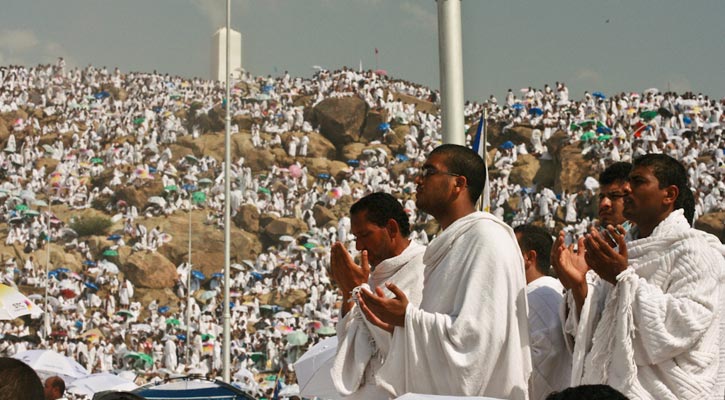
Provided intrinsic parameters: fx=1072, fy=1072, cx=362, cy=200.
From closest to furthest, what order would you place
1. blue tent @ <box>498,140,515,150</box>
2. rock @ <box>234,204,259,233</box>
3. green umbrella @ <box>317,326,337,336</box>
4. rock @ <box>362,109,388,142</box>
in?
1. green umbrella @ <box>317,326,337,336</box>
2. rock @ <box>234,204,259,233</box>
3. blue tent @ <box>498,140,515,150</box>
4. rock @ <box>362,109,388,142</box>

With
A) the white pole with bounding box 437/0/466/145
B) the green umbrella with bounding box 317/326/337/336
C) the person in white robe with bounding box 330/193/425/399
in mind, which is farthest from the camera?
the green umbrella with bounding box 317/326/337/336

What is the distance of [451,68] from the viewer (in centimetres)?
554

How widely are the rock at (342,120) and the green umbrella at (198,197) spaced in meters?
9.00

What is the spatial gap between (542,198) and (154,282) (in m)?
14.3

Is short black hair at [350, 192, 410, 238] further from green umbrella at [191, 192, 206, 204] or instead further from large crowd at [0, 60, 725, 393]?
green umbrella at [191, 192, 206, 204]

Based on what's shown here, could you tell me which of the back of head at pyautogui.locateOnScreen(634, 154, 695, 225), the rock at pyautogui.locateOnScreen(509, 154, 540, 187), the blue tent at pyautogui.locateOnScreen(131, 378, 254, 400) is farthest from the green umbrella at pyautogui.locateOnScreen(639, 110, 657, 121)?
the back of head at pyautogui.locateOnScreen(634, 154, 695, 225)

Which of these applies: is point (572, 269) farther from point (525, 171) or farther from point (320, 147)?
point (320, 147)

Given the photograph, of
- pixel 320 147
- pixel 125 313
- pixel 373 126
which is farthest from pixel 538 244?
pixel 373 126

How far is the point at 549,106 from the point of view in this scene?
49000 millimetres

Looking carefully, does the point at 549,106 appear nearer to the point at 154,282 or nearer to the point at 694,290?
the point at 154,282

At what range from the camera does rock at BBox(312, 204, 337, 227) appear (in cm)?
4294

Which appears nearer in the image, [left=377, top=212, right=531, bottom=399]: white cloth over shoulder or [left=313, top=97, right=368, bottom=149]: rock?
[left=377, top=212, right=531, bottom=399]: white cloth over shoulder

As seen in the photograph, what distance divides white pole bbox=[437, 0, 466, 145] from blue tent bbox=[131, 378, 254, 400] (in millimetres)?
2666

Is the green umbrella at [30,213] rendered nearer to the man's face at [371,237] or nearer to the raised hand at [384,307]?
the man's face at [371,237]
